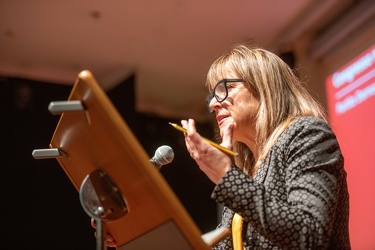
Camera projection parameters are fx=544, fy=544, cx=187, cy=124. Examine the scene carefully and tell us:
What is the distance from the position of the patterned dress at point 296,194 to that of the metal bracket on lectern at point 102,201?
21 cm

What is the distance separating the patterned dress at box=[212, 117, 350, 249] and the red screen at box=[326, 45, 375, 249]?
1.71m

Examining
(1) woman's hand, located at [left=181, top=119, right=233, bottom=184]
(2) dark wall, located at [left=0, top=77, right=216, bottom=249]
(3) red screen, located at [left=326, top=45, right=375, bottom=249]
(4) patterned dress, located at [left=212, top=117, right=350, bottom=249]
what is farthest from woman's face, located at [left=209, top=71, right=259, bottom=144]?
(2) dark wall, located at [left=0, top=77, right=216, bottom=249]

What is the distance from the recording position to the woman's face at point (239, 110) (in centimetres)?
164

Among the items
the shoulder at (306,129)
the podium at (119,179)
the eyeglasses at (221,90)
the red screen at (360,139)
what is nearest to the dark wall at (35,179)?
the red screen at (360,139)

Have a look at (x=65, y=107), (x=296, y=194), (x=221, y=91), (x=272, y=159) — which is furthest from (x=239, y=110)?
(x=65, y=107)

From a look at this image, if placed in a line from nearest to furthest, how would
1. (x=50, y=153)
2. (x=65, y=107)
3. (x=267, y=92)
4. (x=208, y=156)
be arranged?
(x=65, y=107), (x=208, y=156), (x=50, y=153), (x=267, y=92)

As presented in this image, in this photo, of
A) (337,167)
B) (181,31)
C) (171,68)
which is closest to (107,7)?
(181,31)

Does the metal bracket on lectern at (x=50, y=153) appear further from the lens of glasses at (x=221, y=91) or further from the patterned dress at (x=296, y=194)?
the lens of glasses at (x=221, y=91)

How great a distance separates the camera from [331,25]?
12.1 ft

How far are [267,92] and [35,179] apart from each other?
2.64m

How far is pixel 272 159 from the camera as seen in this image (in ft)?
4.60

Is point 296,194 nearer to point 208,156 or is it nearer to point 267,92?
point 208,156

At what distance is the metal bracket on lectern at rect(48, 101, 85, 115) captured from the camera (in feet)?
3.54

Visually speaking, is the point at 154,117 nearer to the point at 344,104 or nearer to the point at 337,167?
the point at 344,104
